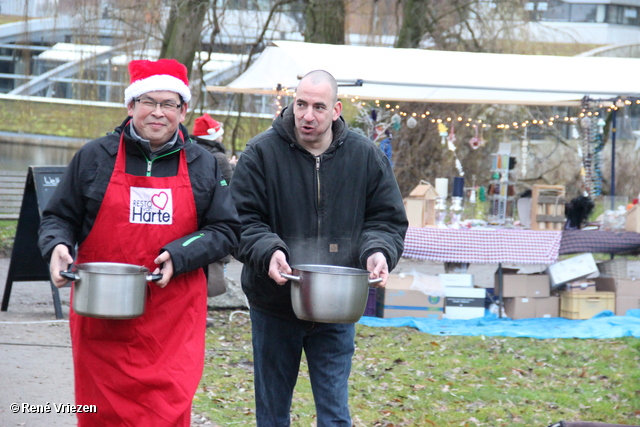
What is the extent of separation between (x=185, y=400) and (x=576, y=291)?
21.8ft

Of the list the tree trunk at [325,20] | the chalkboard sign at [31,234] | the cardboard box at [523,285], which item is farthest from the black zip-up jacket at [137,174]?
the tree trunk at [325,20]

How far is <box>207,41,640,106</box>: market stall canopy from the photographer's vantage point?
29.3ft

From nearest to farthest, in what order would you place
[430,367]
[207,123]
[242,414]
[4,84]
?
[242,414]
[430,367]
[207,123]
[4,84]

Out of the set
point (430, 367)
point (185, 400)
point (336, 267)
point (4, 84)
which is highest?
point (4, 84)

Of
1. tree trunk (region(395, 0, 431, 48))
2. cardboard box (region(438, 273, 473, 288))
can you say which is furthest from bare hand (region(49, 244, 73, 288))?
tree trunk (region(395, 0, 431, 48))

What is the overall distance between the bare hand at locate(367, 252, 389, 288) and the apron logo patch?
82 centimetres

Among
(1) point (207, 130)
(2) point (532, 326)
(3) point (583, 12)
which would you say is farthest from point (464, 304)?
(3) point (583, 12)

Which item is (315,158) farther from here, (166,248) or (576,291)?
(576,291)

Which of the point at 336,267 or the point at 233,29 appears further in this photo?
the point at 233,29

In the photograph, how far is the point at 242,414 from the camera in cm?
518

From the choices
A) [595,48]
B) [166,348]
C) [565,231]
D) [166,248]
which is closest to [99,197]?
[166,248]

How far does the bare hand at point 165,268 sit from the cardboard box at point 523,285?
6.44 meters

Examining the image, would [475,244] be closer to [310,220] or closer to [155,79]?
[310,220]

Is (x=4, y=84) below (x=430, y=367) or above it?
above
